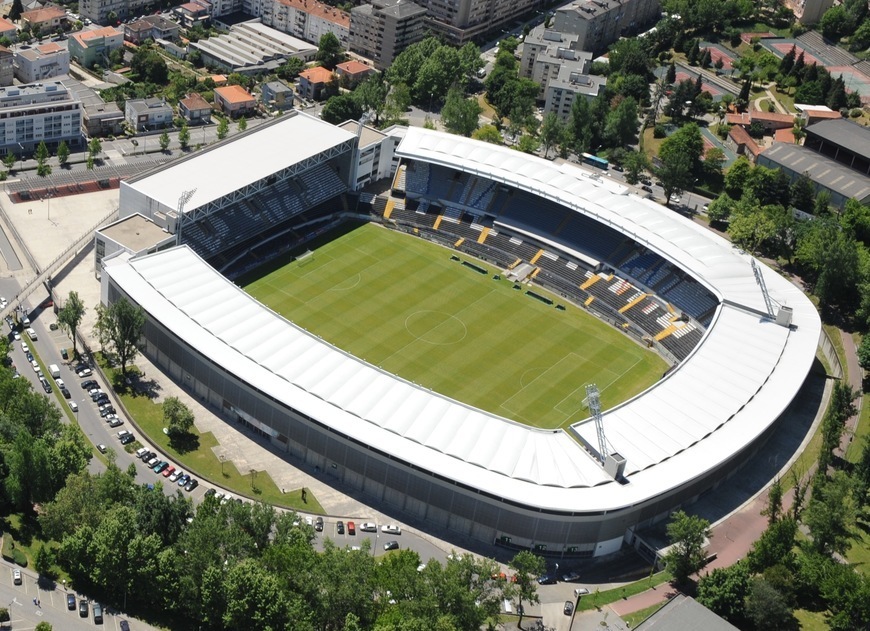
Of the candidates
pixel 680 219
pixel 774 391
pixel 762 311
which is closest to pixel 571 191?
pixel 680 219

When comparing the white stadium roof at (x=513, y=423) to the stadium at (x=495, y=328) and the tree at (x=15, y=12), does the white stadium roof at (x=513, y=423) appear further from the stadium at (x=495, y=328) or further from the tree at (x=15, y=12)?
the tree at (x=15, y=12)

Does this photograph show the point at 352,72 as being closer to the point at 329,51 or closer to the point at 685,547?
the point at 329,51

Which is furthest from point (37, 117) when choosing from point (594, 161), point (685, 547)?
point (685, 547)

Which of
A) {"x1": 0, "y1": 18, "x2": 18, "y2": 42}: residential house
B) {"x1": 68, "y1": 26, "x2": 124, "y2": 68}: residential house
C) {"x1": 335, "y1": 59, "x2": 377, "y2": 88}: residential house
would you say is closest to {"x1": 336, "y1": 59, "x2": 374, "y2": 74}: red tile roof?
{"x1": 335, "y1": 59, "x2": 377, "y2": 88}: residential house

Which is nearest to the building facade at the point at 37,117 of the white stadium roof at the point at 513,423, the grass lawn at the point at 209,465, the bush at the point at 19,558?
the white stadium roof at the point at 513,423

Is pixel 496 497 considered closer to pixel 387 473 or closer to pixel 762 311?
pixel 387 473
